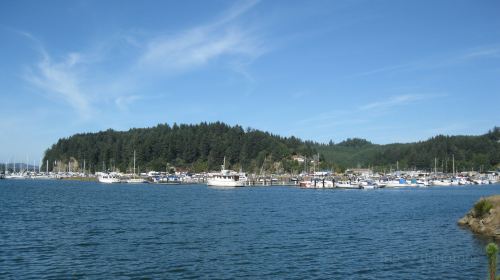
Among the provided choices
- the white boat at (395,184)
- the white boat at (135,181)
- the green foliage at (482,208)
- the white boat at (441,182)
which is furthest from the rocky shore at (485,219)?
the white boat at (135,181)

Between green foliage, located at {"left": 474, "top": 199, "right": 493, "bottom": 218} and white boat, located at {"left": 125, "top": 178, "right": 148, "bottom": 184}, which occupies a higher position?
green foliage, located at {"left": 474, "top": 199, "right": 493, "bottom": 218}

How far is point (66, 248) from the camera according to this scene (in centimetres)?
3344

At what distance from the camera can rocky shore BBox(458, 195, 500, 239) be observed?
42.1 metres

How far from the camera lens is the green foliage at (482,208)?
45469 millimetres

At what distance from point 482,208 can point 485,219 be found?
1.96m

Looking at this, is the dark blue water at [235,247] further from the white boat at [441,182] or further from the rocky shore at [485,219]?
the white boat at [441,182]

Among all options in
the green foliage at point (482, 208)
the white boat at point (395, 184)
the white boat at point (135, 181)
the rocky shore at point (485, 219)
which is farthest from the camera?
the white boat at point (135, 181)

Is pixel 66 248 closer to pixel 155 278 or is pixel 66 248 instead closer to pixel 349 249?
pixel 155 278

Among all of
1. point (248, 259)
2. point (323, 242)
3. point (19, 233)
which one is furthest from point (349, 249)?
point (19, 233)

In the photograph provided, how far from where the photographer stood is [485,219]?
44.3m

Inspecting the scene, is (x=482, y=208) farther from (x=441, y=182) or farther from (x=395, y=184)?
(x=441, y=182)

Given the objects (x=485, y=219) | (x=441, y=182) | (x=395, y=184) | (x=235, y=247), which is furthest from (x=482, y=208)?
(x=441, y=182)

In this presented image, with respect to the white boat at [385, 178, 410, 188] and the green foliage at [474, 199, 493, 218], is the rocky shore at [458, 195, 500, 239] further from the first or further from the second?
the white boat at [385, 178, 410, 188]

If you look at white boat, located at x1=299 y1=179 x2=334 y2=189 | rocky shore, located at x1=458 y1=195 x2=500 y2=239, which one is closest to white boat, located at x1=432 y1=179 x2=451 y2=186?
white boat, located at x1=299 y1=179 x2=334 y2=189
